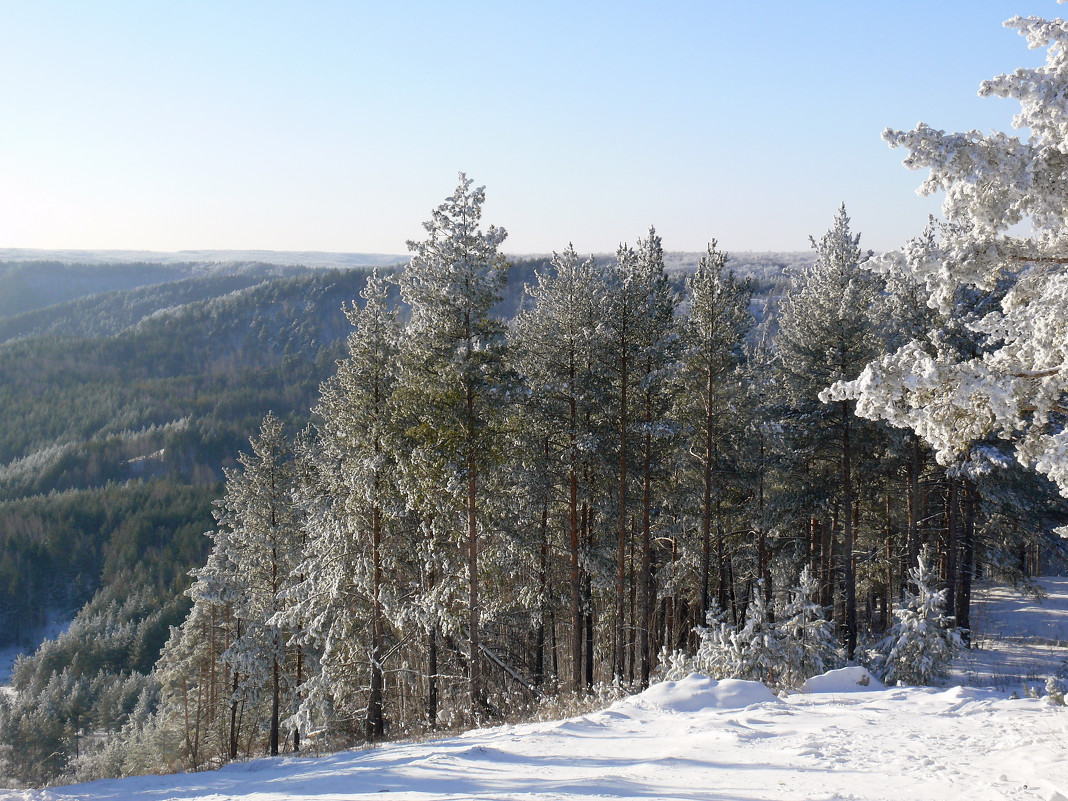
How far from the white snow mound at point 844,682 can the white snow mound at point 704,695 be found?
1105 mm

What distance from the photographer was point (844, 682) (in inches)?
405

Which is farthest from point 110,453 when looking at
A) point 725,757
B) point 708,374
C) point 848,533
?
point 725,757

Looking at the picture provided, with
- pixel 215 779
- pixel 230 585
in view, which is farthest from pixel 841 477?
pixel 230 585

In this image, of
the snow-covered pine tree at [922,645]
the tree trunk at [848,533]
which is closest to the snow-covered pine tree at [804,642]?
the snow-covered pine tree at [922,645]

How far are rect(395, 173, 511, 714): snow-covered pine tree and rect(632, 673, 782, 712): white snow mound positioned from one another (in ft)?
19.3

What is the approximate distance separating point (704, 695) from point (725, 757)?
2703 millimetres

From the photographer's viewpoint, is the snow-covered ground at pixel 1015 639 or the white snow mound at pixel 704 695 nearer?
the white snow mound at pixel 704 695

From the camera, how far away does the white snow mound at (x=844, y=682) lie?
1009 cm

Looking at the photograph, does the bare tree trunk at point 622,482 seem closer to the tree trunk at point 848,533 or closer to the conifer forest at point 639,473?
the conifer forest at point 639,473

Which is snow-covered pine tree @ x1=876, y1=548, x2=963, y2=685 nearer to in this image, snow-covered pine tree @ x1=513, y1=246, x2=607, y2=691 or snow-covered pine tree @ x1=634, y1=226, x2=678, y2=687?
snow-covered pine tree @ x1=634, y1=226, x2=678, y2=687

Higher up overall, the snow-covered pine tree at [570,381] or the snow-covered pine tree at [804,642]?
the snow-covered pine tree at [570,381]

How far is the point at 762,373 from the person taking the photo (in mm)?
19219

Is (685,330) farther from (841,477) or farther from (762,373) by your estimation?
(841,477)

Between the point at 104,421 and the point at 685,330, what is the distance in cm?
17014
